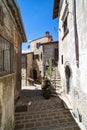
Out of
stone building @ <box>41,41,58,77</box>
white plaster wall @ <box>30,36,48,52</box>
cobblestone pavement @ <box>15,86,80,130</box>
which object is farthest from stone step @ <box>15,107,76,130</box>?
white plaster wall @ <box>30,36,48,52</box>

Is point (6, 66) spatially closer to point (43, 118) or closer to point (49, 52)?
point (43, 118)

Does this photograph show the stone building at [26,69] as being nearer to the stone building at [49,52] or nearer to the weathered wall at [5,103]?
the stone building at [49,52]

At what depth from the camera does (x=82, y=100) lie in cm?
454

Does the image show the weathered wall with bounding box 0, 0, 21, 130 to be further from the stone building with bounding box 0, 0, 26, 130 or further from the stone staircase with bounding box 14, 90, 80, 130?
the stone staircase with bounding box 14, 90, 80, 130

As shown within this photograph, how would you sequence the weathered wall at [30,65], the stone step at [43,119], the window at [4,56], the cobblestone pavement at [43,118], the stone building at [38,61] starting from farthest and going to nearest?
1. the weathered wall at [30,65]
2. the stone building at [38,61]
3. the stone step at [43,119]
4. the cobblestone pavement at [43,118]
5. the window at [4,56]

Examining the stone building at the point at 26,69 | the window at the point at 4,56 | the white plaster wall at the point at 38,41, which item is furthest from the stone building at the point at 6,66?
the white plaster wall at the point at 38,41

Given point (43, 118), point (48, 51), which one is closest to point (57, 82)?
point (43, 118)

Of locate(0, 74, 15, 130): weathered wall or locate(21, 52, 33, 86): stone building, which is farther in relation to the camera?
locate(21, 52, 33, 86): stone building

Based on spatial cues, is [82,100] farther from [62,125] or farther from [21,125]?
[21,125]

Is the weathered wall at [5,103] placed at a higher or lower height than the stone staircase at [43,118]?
higher

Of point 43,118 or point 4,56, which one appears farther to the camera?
point 43,118

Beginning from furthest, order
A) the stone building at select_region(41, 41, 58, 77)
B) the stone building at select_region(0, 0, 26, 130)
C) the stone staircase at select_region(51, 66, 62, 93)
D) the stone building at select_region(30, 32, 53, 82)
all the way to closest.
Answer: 1. the stone building at select_region(30, 32, 53, 82)
2. the stone building at select_region(41, 41, 58, 77)
3. the stone staircase at select_region(51, 66, 62, 93)
4. the stone building at select_region(0, 0, 26, 130)

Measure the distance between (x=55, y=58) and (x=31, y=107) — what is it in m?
9.55

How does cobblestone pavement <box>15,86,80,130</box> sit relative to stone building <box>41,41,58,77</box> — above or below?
below
